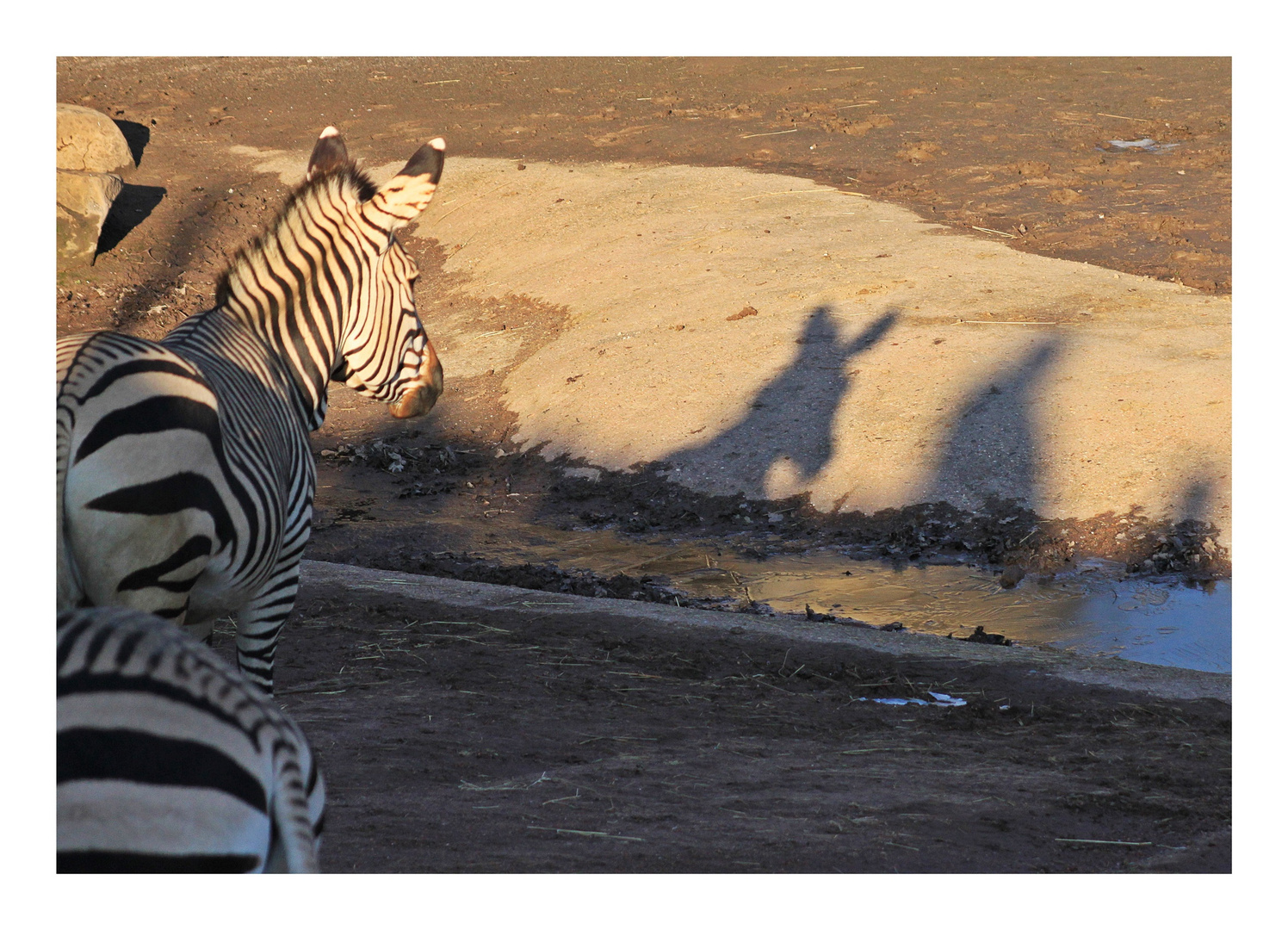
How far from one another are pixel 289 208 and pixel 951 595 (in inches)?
186

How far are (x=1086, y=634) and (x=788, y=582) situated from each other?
1.80 m

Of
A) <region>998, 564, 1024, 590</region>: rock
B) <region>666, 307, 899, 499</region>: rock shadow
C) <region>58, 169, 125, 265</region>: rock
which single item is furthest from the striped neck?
<region>58, 169, 125, 265</region>: rock

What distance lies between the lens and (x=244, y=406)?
3.61 metres

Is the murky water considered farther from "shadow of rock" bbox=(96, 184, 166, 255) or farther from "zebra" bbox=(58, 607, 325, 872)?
"shadow of rock" bbox=(96, 184, 166, 255)

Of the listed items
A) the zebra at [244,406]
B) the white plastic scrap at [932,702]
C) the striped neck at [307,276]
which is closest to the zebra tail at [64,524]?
the zebra at [244,406]

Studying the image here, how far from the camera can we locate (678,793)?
4105mm

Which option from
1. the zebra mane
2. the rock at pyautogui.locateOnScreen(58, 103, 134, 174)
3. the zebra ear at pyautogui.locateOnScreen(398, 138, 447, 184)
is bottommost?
the zebra mane

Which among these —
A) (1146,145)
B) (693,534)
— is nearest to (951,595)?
(693,534)

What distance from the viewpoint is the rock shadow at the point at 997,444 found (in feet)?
27.6

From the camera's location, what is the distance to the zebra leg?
388 cm

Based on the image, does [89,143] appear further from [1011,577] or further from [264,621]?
[264,621]

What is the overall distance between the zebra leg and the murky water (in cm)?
393

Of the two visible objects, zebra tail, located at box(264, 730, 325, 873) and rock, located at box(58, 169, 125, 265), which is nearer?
zebra tail, located at box(264, 730, 325, 873)

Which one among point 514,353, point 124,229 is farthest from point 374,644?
point 124,229
